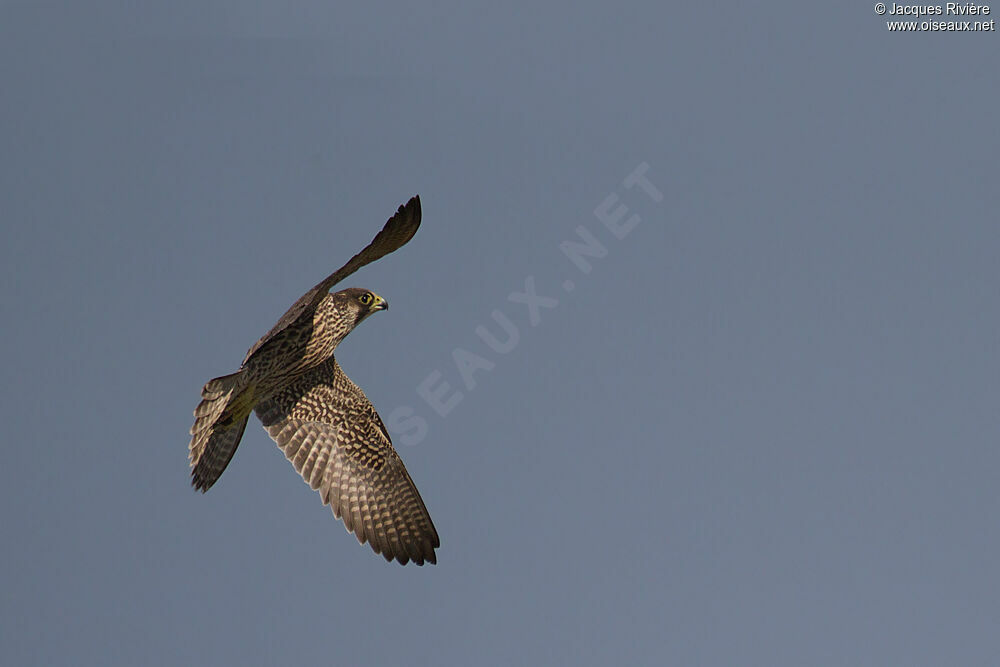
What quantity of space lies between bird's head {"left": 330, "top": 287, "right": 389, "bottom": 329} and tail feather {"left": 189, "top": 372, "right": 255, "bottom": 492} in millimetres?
1174

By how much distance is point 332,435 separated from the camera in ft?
42.9

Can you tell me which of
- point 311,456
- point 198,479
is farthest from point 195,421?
point 311,456

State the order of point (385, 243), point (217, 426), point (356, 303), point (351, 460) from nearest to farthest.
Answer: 1. point (385, 243)
2. point (217, 426)
3. point (356, 303)
4. point (351, 460)

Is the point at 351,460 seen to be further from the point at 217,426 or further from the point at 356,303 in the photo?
the point at 356,303

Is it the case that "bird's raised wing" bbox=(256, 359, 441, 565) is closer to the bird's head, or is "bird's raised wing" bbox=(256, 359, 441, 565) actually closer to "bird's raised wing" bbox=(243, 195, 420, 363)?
the bird's head

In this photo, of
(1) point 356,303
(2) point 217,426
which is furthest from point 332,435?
(1) point 356,303

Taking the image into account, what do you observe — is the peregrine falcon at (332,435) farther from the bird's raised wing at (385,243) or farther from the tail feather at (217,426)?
the bird's raised wing at (385,243)

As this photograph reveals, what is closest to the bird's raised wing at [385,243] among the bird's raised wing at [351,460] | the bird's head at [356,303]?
the bird's head at [356,303]

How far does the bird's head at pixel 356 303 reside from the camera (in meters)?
12.1

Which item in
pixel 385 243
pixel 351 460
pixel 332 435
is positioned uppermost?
pixel 385 243

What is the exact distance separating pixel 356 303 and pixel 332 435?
169cm

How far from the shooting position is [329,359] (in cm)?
1292

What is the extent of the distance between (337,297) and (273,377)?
39.3 inches

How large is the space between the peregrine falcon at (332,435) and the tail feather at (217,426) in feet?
0.03
